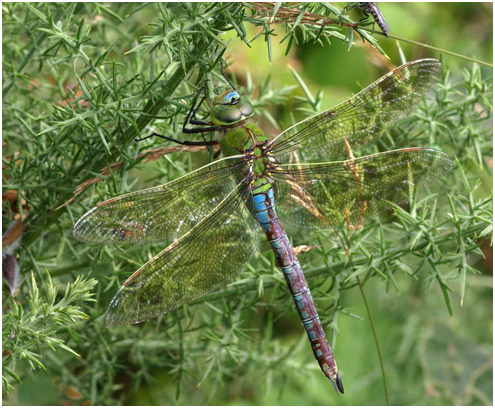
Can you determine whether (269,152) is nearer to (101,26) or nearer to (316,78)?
(101,26)

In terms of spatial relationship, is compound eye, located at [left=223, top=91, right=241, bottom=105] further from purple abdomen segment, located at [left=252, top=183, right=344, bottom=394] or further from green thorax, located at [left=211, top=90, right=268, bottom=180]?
purple abdomen segment, located at [left=252, top=183, right=344, bottom=394]

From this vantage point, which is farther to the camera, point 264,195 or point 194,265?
point 264,195

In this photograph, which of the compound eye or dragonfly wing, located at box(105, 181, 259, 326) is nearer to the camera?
dragonfly wing, located at box(105, 181, 259, 326)

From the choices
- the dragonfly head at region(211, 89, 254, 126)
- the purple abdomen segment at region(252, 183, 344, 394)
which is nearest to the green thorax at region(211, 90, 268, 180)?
the dragonfly head at region(211, 89, 254, 126)

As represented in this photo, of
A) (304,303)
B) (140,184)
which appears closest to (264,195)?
(304,303)

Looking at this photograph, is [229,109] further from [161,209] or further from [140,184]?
[140,184]
